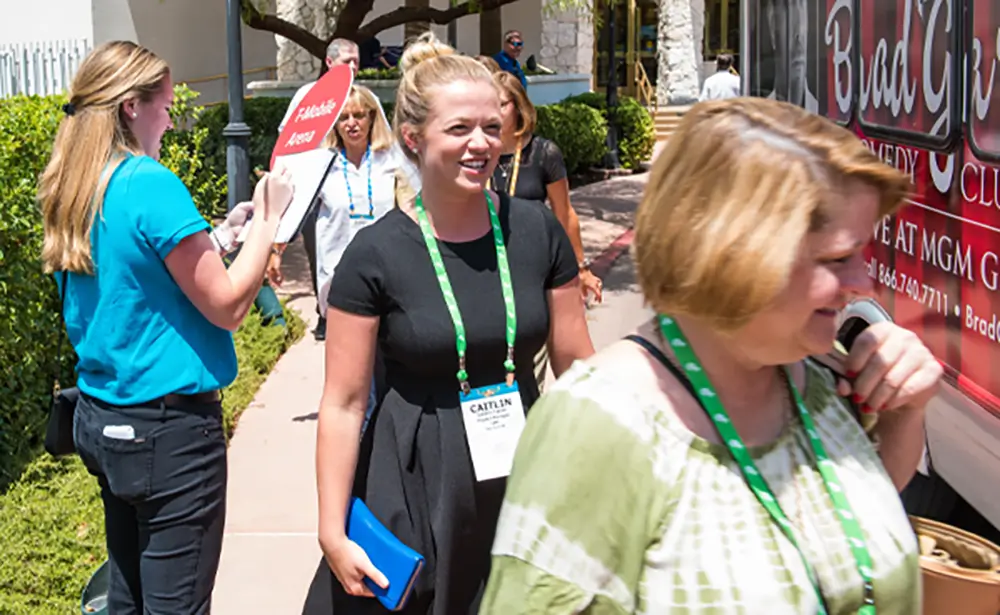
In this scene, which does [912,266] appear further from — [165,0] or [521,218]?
[165,0]

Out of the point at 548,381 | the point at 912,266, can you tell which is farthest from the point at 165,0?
the point at 912,266

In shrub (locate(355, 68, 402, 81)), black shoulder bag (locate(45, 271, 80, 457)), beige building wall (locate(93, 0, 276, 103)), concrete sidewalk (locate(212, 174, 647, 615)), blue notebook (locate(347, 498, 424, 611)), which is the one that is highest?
beige building wall (locate(93, 0, 276, 103))

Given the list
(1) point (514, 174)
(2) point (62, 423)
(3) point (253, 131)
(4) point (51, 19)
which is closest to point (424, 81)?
(2) point (62, 423)

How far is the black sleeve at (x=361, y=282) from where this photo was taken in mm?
2881

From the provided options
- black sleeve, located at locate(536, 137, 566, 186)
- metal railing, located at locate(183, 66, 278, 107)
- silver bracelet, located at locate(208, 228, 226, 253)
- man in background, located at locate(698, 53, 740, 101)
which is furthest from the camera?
metal railing, located at locate(183, 66, 278, 107)

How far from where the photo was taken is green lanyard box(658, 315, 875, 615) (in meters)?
1.66

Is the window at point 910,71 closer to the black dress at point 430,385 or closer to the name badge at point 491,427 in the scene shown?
the black dress at point 430,385

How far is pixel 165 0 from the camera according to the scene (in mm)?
20250

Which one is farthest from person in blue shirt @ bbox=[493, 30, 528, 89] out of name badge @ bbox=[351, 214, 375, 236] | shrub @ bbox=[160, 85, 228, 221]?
name badge @ bbox=[351, 214, 375, 236]

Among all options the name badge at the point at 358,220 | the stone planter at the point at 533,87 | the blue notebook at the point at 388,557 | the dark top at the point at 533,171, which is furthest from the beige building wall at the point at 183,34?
the blue notebook at the point at 388,557

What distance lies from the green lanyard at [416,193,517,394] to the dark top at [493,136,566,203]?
102 inches

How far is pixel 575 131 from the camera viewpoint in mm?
18500

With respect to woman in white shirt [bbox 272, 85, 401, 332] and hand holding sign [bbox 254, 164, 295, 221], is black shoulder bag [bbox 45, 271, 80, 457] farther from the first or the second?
woman in white shirt [bbox 272, 85, 401, 332]

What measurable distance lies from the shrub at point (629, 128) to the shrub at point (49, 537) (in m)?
16.3
